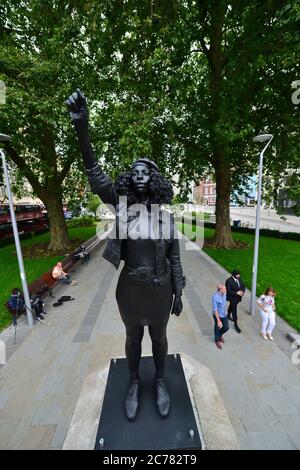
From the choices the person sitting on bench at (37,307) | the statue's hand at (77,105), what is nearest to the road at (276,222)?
the person sitting on bench at (37,307)

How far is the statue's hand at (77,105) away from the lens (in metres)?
2.31

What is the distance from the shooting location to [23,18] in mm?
11711

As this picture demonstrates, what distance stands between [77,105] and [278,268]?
38.8 feet

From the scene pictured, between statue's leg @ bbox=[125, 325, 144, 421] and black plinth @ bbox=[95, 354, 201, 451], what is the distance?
0.33 ft

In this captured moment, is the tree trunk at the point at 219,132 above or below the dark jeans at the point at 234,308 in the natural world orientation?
above

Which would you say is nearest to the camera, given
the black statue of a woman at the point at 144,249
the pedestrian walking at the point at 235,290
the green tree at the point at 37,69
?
the black statue of a woman at the point at 144,249

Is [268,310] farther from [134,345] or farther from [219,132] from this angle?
[219,132]

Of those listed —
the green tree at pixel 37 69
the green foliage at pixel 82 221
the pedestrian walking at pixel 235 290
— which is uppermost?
the green tree at pixel 37 69

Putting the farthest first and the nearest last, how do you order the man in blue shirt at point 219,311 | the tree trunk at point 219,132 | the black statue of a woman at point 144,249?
1. the tree trunk at point 219,132
2. the man in blue shirt at point 219,311
3. the black statue of a woman at point 144,249

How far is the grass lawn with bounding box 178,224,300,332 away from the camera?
7.89 m

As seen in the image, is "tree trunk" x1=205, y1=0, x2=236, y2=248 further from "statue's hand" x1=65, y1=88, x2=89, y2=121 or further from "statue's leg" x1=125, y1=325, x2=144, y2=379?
"statue's leg" x1=125, y1=325, x2=144, y2=379

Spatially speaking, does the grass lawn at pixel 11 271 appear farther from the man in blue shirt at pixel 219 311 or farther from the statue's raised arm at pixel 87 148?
the statue's raised arm at pixel 87 148

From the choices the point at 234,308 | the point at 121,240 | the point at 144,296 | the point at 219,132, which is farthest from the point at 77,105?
the point at 219,132

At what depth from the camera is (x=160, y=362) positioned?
3623mm
